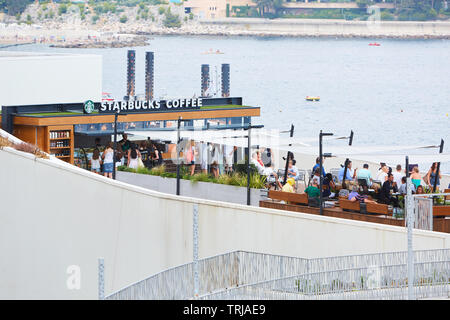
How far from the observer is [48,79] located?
2995cm

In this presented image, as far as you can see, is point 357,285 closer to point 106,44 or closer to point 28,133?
point 28,133

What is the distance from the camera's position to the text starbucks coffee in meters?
25.5

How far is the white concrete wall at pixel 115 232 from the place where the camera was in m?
15.9

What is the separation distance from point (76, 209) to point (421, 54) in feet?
497

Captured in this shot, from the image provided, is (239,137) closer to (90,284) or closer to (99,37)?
(90,284)

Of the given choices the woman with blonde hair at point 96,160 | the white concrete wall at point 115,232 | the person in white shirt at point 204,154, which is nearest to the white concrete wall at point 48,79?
the woman with blonde hair at point 96,160

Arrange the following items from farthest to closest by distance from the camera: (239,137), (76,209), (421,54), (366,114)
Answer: (421,54)
(366,114)
(239,137)
(76,209)

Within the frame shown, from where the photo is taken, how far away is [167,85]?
115438mm

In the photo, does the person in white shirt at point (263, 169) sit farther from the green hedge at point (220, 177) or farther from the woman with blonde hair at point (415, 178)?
the woman with blonde hair at point (415, 178)

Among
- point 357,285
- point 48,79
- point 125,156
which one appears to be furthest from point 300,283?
point 48,79

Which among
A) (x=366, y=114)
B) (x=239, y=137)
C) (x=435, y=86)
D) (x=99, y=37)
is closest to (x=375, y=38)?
(x=99, y=37)

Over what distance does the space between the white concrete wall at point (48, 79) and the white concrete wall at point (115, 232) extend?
8.43 meters

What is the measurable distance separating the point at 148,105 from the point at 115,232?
314 inches

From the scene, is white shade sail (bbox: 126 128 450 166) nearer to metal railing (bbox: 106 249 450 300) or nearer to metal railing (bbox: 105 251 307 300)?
metal railing (bbox: 105 251 307 300)
